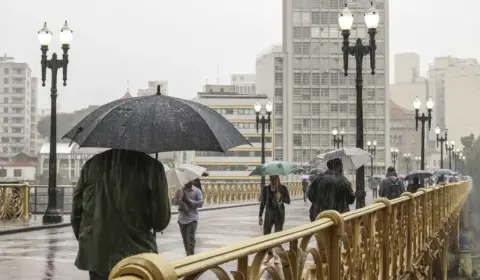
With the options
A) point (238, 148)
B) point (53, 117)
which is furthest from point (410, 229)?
point (238, 148)

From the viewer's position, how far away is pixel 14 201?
21375mm

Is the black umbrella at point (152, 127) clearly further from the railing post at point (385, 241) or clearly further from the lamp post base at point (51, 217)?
the lamp post base at point (51, 217)

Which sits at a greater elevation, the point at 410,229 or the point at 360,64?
the point at 360,64

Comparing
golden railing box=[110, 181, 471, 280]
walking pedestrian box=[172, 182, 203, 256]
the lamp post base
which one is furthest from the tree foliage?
golden railing box=[110, 181, 471, 280]

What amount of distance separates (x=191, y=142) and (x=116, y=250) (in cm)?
96

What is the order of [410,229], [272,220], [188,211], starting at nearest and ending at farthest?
[188,211], [272,220], [410,229]

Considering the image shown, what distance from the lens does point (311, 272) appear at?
5.19 metres

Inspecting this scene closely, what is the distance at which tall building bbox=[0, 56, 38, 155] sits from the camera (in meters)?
150

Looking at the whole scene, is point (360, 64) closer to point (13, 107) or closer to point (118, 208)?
point (118, 208)

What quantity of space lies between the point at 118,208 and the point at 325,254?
5.65 feet

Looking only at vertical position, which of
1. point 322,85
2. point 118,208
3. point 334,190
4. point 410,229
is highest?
point 322,85

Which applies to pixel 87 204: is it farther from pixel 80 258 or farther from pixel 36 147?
pixel 36 147

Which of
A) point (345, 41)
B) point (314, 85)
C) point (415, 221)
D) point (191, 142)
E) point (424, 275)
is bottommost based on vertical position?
point (424, 275)

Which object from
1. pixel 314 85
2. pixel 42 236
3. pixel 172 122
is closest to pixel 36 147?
pixel 314 85
